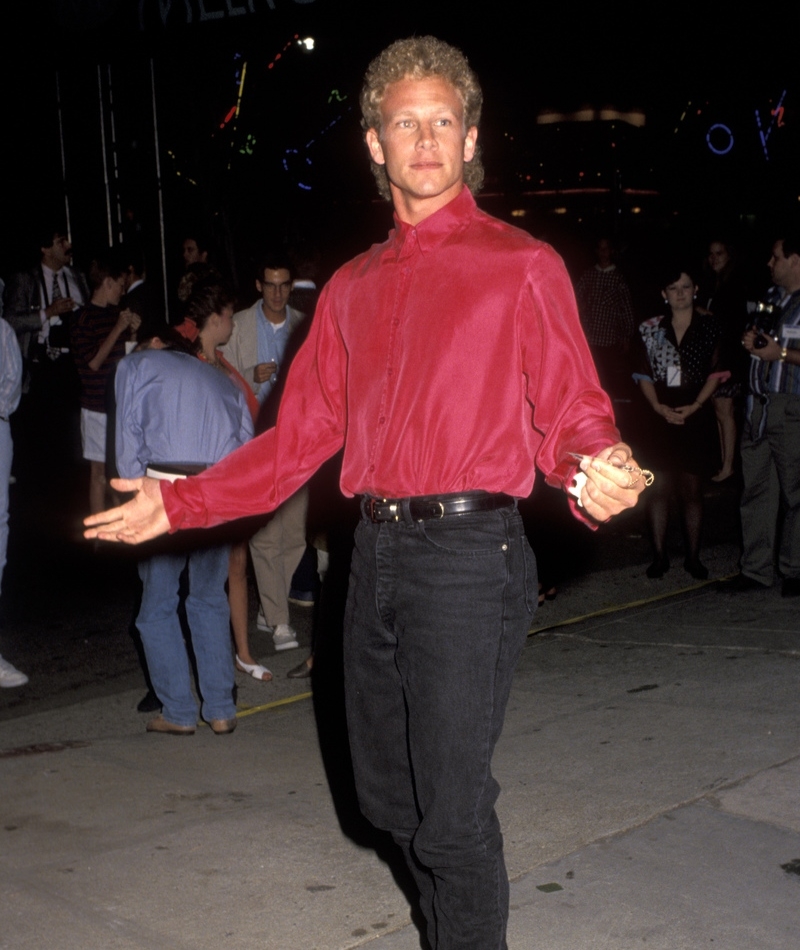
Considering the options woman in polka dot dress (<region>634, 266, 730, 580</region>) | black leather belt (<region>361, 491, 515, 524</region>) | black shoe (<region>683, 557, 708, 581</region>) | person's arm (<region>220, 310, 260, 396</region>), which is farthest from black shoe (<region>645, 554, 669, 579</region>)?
black leather belt (<region>361, 491, 515, 524</region>)

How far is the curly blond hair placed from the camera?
3064 millimetres

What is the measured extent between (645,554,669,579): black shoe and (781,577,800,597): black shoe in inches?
37.8

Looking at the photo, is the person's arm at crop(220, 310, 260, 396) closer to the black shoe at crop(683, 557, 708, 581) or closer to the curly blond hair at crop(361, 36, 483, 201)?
the black shoe at crop(683, 557, 708, 581)

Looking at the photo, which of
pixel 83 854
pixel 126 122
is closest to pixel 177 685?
pixel 83 854

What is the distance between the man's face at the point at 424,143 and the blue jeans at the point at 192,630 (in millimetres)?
2781

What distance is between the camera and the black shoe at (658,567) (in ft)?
27.3

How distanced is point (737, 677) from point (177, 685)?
2.57m

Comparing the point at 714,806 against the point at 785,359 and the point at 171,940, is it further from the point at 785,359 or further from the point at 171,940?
the point at 785,359

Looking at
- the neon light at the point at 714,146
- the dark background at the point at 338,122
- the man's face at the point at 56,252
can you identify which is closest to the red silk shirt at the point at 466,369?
the dark background at the point at 338,122

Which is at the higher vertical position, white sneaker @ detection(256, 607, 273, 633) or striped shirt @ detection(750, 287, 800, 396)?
striped shirt @ detection(750, 287, 800, 396)

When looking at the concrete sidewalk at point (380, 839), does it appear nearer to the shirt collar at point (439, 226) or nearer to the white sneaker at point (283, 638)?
the white sneaker at point (283, 638)

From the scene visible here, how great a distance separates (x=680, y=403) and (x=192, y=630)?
12.6 ft

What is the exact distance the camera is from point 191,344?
19.1 feet

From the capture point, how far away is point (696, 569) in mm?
8242
